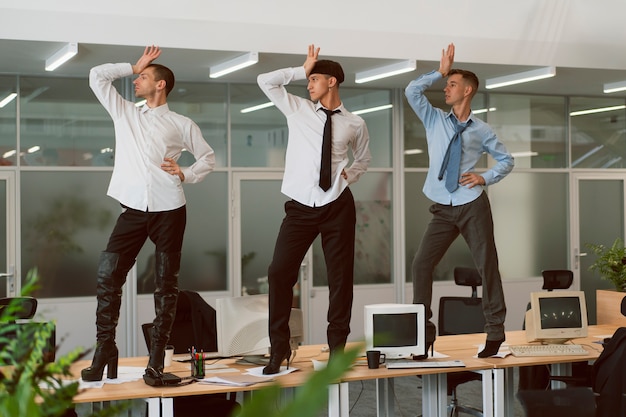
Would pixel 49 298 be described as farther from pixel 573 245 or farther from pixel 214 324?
pixel 573 245

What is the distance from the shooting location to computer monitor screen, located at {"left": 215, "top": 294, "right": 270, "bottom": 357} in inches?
194

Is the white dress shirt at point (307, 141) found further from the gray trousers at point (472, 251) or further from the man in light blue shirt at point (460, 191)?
the gray trousers at point (472, 251)

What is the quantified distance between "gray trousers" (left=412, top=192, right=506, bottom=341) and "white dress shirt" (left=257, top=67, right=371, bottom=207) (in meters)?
0.80

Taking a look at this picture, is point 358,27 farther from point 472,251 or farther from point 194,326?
point 194,326

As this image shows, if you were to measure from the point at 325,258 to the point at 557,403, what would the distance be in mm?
1751

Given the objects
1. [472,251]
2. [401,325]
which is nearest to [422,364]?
[401,325]

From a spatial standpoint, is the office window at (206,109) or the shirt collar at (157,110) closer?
the shirt collar at (157,110)

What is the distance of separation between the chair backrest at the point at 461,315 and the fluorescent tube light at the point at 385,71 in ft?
6.91

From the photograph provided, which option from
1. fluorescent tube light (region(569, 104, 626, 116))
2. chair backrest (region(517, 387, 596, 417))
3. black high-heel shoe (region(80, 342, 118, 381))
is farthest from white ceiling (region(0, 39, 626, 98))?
chair backrest (region(517, 387, 596, 417))

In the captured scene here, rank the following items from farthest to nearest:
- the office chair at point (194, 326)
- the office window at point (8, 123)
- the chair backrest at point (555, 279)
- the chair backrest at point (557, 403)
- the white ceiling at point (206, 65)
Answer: the office window at point (8, 123)
the white ceiling at point (206, 65)
the chair backrest at point (555, 279)
the office chair at point (194, 326)
the chair backrest at point (557, 403)

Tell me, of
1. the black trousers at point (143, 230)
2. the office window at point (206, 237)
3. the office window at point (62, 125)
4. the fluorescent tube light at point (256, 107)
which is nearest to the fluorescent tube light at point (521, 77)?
the fluorescent tube light at point (256, 107)

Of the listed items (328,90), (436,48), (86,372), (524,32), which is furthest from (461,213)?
(524,32)

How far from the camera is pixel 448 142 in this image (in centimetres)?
527

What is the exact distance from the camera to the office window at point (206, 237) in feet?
28.7
